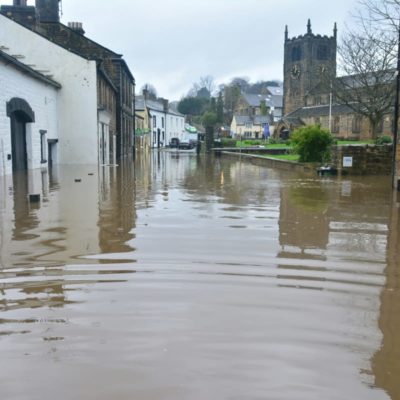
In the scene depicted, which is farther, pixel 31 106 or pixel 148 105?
pixel 148 105

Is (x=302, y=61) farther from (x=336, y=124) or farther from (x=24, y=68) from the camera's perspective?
(x=24, y=68)

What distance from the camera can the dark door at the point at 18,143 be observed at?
75.6 feet

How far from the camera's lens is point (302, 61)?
94.5 meters

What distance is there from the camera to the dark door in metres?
23.0

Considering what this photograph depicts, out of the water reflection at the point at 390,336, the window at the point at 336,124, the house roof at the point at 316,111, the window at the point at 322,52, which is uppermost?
the window at the point at 322,52

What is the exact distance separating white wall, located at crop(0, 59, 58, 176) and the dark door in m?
0.25

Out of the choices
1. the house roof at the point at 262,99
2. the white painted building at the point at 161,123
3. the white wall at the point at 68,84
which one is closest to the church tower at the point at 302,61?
the white painted building at the point at 161,123

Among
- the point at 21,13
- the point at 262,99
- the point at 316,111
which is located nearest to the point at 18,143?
the point at 21,13

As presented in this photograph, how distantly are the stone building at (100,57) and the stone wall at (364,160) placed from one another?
1524 cm

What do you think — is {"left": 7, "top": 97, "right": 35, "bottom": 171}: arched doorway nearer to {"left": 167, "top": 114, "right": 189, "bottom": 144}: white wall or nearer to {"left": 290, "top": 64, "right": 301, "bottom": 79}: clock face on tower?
{"left": 167, "top": 114, "right": 189, "bottom": 144}: white wall

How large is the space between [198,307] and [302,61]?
3765 inches

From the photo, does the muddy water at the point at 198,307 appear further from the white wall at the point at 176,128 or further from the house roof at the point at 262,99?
the house roof at the point at 262,99

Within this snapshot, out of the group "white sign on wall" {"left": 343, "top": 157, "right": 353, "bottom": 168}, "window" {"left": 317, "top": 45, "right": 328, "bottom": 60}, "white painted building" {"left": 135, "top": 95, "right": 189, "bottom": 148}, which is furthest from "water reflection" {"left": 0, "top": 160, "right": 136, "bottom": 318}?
"window" {"left": 317, "top": 45, "right": 328, "bottom": 60}

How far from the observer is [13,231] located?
8.22 m
